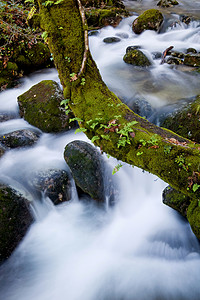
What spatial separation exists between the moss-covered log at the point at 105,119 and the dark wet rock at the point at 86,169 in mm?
2415

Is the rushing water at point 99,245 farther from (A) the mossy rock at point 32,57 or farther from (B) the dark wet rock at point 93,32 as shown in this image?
(B) the dark wet rock at point 93,32

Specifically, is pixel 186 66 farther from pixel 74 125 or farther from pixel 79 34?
pixel 79 34

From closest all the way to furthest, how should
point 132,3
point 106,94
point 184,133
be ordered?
point 106,94 < point 184,133 < point 132,3

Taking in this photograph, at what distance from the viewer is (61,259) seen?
188 inches

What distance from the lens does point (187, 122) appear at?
20.2 ft

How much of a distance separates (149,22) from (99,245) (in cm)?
1408

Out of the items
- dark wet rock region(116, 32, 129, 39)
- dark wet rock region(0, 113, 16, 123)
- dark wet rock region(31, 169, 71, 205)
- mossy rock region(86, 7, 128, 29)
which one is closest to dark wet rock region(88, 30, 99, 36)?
mossy rock region(86, 7, 128, 29)

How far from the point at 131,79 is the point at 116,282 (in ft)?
26.3

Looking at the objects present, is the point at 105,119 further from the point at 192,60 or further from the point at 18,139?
the point at 192,60

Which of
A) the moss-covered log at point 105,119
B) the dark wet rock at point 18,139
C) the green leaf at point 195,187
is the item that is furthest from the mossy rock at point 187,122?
the dark wet rock at point 18,139

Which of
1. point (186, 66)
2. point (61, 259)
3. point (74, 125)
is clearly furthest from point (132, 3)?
point (61, 259)

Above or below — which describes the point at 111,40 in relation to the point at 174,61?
above

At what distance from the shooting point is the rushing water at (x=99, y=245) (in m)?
4.19

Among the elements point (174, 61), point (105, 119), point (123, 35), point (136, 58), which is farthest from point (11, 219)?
point (123, 35)
